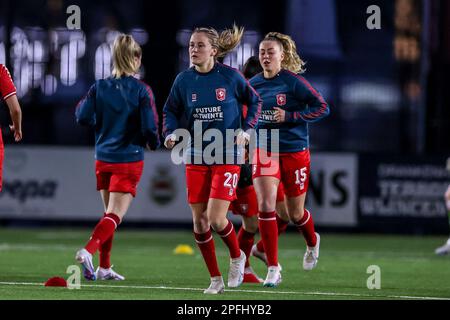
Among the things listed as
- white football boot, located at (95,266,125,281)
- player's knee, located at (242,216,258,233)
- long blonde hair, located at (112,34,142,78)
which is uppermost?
long blonde hair, located at (112,34,142,78)

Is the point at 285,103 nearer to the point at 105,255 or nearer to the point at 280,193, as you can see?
the point at 280,193

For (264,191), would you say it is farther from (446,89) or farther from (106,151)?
(446,89)

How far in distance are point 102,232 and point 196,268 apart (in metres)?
2.98

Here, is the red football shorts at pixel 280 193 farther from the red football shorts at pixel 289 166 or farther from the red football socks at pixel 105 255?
the red football socks at pixel 105 255

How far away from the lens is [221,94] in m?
10.6

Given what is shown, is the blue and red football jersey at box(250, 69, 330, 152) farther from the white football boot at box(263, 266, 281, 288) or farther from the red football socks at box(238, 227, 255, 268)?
the white football boot at box(263, 266, 281, 288)

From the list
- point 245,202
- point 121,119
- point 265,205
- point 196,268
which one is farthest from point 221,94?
point 196,268

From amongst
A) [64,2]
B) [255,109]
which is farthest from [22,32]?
[255,109]

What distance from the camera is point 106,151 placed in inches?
451

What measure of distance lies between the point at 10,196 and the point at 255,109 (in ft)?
34.7

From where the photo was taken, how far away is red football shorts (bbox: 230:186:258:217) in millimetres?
12383

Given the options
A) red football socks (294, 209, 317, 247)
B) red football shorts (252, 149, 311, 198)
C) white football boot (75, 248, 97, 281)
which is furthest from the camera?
red football socks (294, 209, 317, 247)

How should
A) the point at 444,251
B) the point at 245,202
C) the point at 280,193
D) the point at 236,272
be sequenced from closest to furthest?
1. the point at 236,272
2. the point at 245,202
3. the point at 280,193
4. the point at 444,251

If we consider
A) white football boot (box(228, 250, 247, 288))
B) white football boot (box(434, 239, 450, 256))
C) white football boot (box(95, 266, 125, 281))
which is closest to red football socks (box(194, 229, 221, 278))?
white football boot (box(228, 250, 247, 288))
